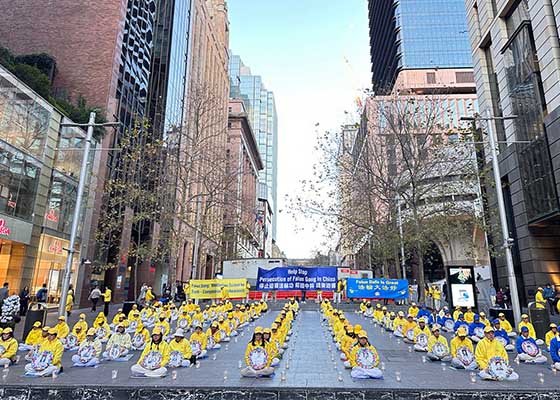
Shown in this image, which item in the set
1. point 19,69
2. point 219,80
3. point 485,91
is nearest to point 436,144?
point 485,91

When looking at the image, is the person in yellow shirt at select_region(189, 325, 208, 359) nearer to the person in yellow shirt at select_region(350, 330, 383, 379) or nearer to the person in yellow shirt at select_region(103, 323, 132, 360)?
the person in yellow shirt at select_region(103, 323, 132, 360)

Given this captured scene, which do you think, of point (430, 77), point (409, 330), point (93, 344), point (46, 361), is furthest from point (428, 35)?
point (46, 361)

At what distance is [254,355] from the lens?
868 centimetres

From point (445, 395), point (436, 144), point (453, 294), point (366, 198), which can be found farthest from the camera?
point (366, 198)

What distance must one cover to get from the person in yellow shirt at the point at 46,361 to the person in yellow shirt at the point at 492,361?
9618 millimetres

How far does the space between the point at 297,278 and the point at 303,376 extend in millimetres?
17587

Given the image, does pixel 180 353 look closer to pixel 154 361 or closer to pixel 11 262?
pixel 154 361

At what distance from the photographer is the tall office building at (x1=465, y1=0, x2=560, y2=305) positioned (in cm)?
2162

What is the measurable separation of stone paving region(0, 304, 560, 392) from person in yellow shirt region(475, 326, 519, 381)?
0.23m

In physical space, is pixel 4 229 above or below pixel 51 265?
above

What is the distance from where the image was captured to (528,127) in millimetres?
24016

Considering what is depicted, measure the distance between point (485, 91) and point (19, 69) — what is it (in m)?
33.8

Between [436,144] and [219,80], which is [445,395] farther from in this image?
[219,80]

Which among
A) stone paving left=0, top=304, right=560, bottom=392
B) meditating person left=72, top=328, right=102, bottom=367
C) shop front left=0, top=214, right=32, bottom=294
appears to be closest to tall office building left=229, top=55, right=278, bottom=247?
shop front left=0, top=214, right=32, bottom=294
